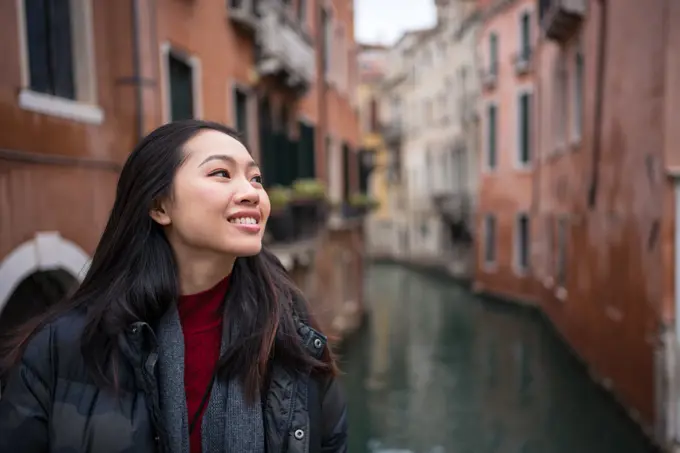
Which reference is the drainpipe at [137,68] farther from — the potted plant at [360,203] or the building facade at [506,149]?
the building facade at [506,149]

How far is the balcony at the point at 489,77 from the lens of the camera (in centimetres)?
1797

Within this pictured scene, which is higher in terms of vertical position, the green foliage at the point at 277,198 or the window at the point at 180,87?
the window at the point at 180,87

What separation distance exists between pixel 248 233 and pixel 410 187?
2721 cm

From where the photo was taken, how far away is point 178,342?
155 cm

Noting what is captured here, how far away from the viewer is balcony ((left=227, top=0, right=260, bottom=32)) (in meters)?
7.76

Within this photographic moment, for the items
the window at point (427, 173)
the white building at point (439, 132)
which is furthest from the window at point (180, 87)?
the window at point (427, 173)

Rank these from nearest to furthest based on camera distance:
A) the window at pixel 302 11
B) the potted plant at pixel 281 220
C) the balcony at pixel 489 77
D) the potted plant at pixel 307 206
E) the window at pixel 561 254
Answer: the potted plant at pixel 281 220, the potted plant at pixel 307 206, the window at pixel 302 11, the window at pixel 561 254, the balcony at pixel 489 77

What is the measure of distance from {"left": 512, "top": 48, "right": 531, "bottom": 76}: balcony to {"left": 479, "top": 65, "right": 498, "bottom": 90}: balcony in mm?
1408

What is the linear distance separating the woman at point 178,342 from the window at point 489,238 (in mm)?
17773

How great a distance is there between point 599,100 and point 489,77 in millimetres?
9793

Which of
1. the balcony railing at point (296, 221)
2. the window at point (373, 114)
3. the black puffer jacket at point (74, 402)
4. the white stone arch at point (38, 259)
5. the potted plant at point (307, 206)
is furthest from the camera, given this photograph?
the window at point (373, 114)

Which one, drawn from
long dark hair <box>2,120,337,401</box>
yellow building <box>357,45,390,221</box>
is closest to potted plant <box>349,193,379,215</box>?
long dark hair <box>2,120,337,401</box>

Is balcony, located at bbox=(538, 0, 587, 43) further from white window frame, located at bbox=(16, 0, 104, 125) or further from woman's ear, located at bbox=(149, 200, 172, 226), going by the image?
woman's ear, located at bbox=(149, 200, 172, 226)

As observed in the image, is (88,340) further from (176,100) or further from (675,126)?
(675,126)
